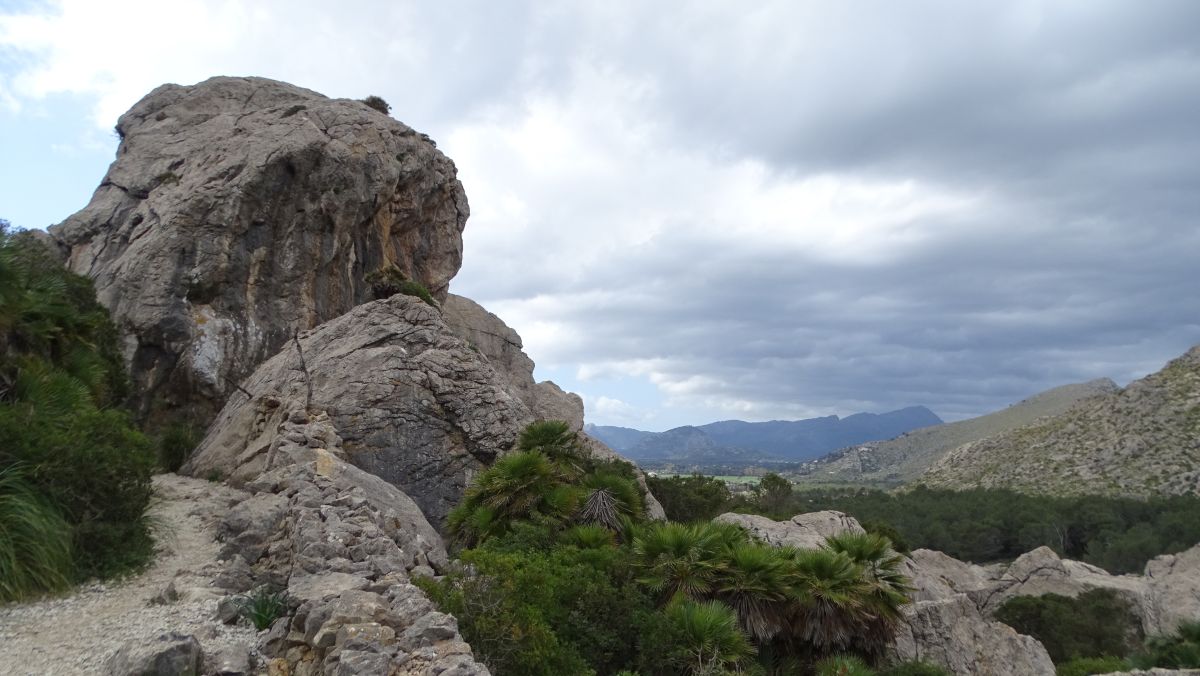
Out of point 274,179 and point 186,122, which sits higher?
point 186,122

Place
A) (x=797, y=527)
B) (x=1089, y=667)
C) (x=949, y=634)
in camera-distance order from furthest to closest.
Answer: (x=1089, y=667), (x=797, y=527), (x=949, y=634)

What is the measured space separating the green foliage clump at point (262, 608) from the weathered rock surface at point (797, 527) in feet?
37.9

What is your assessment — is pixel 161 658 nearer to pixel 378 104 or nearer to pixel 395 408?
pixel 395 408

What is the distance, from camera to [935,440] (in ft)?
603

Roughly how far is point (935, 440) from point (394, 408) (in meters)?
187

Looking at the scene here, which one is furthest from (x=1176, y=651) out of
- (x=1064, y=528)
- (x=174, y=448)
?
(x=1064, y=528)

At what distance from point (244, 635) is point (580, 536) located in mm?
6693

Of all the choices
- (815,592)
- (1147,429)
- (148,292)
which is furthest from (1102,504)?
(148,292)

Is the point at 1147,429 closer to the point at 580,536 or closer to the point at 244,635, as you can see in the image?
the point at 580,536

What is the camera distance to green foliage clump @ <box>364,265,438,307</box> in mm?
28172

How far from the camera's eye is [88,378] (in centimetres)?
1414

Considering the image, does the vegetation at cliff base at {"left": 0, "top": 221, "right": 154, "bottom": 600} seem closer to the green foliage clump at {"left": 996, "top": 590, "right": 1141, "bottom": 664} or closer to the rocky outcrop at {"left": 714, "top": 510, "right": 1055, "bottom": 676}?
the rocky outcrop at {"left": 714, "top": 510, "right": 1055, "bottom": 676}

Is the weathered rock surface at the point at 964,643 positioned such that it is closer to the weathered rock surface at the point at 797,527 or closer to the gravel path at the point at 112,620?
the weathered rock surface at the point at 797,527

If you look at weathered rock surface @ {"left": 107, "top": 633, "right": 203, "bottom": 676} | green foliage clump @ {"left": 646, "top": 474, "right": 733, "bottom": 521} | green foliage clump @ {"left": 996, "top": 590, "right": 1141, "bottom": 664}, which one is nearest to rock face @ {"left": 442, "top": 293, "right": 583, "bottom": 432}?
green foliage clump @ {"left": 646, "top": 474, "right": 733, "bottom": 521}
